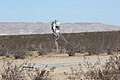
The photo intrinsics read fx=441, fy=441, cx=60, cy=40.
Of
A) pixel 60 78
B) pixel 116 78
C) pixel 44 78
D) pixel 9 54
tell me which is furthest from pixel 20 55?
pixel 116 78

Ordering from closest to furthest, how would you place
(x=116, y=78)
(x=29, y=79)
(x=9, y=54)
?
1. (x=116, y=78)
2. (x=29, y=79)
3. (x=9, y=54)

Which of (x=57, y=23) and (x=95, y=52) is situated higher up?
(x=57, y=23)

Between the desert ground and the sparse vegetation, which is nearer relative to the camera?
the desert ground

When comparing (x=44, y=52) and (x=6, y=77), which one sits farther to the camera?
(x=44, y=52)

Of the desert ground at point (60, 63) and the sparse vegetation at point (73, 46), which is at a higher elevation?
the sparse vegetation at point (73, 46)

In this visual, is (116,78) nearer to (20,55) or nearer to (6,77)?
(6,77)

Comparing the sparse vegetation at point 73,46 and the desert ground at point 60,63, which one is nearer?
the desert ground at point 60,63

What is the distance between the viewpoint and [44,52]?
38469 millimetres

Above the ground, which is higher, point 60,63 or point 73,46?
point 73,46

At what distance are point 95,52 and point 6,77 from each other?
22.7 meters

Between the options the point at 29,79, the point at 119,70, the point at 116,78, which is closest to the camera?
the point at 116,78

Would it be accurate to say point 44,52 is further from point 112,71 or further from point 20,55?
point 112,71

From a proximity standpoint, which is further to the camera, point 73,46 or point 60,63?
point 73,46

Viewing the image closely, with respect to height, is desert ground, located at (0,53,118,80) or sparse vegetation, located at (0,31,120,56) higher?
sparse vegetation, located at (0,31,120,56)
